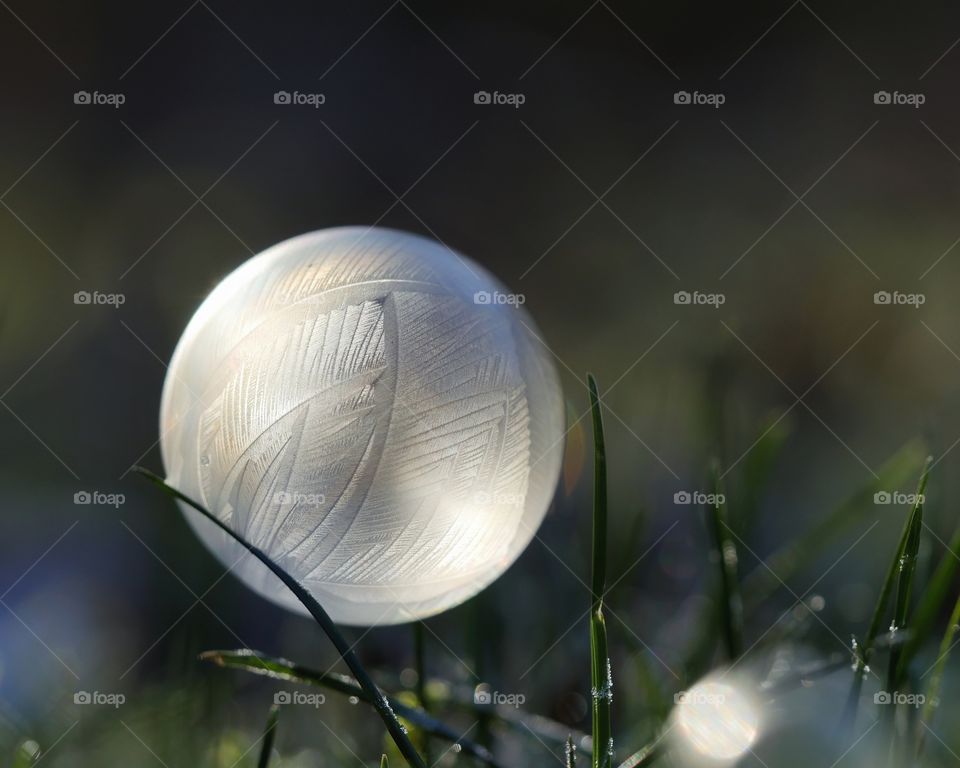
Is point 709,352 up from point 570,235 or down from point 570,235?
down

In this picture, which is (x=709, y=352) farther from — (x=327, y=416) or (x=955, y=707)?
(x=327, y=416)

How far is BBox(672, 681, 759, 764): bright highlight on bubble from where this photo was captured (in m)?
1.15

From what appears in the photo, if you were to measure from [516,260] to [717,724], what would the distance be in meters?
3.61

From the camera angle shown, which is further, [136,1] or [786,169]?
[136,1]

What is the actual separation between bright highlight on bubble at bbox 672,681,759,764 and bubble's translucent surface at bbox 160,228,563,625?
32cm

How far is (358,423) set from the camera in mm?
1286

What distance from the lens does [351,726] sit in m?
1.79

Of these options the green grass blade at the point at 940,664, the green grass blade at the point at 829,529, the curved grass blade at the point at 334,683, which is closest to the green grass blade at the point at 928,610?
the green grass blade at the point at 940,664

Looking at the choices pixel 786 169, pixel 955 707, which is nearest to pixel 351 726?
pixel 955 707

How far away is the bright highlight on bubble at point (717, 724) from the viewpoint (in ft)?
3.78

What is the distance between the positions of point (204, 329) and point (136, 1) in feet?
18.2

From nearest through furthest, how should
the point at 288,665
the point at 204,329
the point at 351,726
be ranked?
the point at 288,665 < the point at 204,329 < the point at 351,726

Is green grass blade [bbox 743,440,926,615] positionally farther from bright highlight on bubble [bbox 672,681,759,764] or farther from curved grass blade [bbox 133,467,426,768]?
curved grass blade [bbox 133,467,426,768]

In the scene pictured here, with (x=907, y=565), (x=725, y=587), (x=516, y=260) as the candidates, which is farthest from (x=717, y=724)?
(x=516, y=260)
